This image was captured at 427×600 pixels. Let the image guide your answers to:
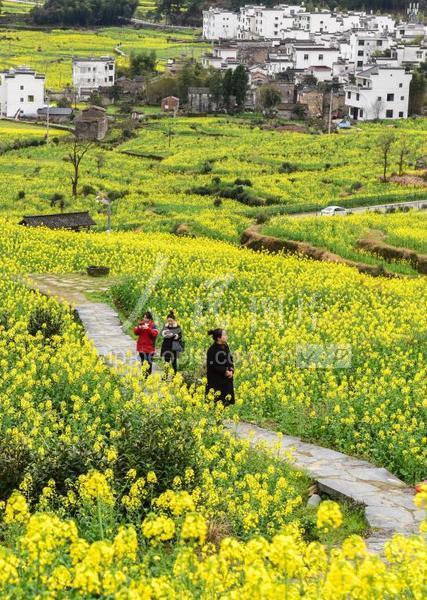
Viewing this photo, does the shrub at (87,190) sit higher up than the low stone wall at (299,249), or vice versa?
the low stone wall at (299,249)

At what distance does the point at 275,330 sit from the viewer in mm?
18906

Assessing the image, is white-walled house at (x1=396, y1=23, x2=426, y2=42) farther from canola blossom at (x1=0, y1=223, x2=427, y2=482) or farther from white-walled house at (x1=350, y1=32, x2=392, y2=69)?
canola blossom at (x1=0, y1=223, x2=427, y2=482)

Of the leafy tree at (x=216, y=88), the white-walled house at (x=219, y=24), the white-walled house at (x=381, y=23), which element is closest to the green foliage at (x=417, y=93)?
the leafy tree at (x=216, y=88)

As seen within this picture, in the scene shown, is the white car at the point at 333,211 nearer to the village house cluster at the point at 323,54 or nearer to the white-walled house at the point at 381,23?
the village house cluster at the point at 323,54

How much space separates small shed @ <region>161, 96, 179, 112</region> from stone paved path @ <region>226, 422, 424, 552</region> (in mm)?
86419

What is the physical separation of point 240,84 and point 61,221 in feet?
202

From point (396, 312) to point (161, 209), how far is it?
2856 centimetres

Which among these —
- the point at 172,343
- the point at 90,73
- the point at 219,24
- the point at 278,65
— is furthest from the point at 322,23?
the point at 172,343

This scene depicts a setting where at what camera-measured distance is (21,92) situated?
97750 mm

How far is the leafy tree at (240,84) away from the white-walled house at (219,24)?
59.5 m

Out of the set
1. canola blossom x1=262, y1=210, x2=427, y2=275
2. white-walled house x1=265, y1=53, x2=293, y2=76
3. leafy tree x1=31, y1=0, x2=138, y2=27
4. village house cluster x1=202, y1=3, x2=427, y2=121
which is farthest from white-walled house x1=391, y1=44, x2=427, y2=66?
canola blossom x1=262, y1=210, x2=427, y2=275

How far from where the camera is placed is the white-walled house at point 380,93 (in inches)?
3637

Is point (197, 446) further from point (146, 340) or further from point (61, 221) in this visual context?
point (61, 221)

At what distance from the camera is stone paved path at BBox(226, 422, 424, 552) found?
10070mm
